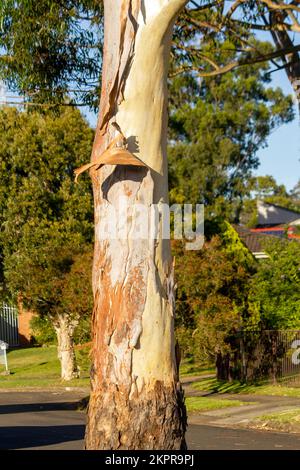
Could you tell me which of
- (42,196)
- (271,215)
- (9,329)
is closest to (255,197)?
(271,215)

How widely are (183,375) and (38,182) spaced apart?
7.53 metres

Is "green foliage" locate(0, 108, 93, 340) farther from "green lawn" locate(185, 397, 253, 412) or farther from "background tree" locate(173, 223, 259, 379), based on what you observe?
"green lawn" locate(185, 397, 253, 412)

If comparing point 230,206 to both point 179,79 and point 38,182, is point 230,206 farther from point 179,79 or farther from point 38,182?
point 38,182

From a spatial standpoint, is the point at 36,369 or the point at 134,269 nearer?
the point at 134,269

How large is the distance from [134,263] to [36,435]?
29.0ft

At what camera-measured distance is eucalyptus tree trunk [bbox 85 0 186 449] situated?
5688mm

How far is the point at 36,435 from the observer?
14.0 meters

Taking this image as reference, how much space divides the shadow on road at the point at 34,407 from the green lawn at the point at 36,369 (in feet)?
5.82

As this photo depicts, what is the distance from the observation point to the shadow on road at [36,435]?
12.7 metres

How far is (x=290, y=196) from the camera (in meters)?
76.6

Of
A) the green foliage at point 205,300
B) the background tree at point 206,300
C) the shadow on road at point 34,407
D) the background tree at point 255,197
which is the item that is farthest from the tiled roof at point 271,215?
the shadow on road at point 34,407

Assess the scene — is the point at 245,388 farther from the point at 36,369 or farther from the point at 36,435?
the point at 36,369

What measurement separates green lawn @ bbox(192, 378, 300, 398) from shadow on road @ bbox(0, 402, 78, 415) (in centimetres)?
362
